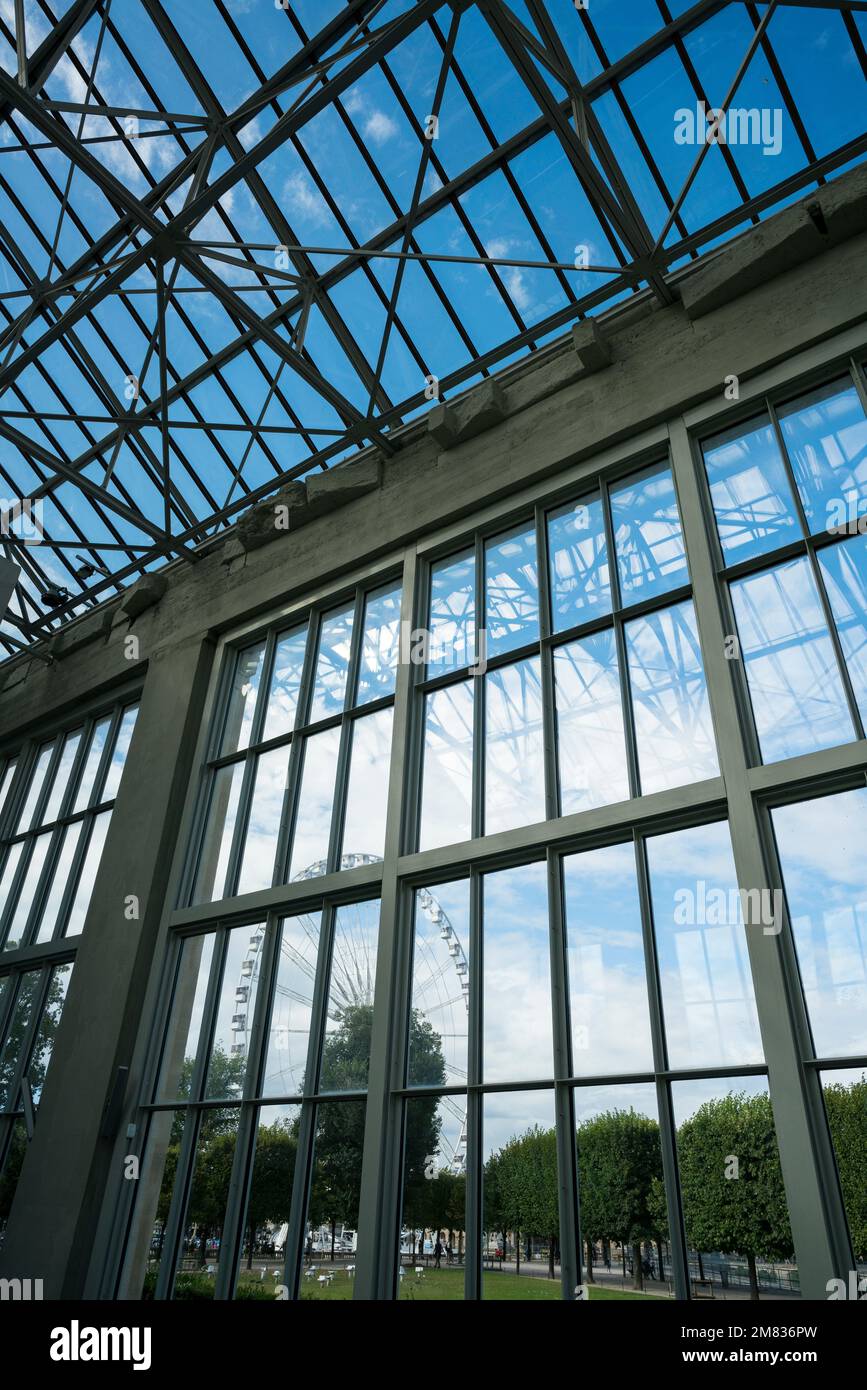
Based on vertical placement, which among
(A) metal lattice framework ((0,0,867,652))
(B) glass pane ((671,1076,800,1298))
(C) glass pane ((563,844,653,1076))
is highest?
(A) metal lattice framework ((0,0,867,652))

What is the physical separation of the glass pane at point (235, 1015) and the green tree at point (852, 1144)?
5538 mm

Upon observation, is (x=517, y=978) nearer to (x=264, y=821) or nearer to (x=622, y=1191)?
(x=622, y=1191)

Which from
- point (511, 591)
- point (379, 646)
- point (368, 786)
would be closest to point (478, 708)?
point (511, 591)

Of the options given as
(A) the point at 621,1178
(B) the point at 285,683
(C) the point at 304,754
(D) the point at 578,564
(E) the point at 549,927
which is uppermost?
(B) the point at 285,683

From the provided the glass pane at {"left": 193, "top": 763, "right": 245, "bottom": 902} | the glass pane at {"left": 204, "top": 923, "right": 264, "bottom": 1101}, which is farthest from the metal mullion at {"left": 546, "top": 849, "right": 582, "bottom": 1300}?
the glass pane at {"left": 193, "top": 763, "right": 245, "bottom": 902}

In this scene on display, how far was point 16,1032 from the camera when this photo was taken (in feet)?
39.9

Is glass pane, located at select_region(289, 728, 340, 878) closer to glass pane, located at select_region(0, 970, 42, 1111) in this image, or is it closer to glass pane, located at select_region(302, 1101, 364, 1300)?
glass pane, located at select_region(302, 1101, 364, 1300)

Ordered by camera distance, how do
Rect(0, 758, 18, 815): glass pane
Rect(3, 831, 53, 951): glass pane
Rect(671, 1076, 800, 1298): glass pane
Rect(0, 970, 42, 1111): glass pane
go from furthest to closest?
Rect(0, 758, 18, 815): glass pane
Rect(3, 831, 53, 951): glass pane
Rect(0, 970, 42, 1111): glass pane
Rect(671, 1076, 800, 1298): glass pane

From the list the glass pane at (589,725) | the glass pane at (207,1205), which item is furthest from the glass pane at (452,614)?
the glass pane at (207,1205)

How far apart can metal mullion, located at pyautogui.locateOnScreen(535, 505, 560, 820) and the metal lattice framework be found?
284 centimetres

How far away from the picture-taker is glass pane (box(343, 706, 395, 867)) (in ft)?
30.4

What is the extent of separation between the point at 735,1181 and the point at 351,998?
12.5 feet

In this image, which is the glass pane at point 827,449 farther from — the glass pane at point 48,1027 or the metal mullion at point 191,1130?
the glass pane at point 48,1027
